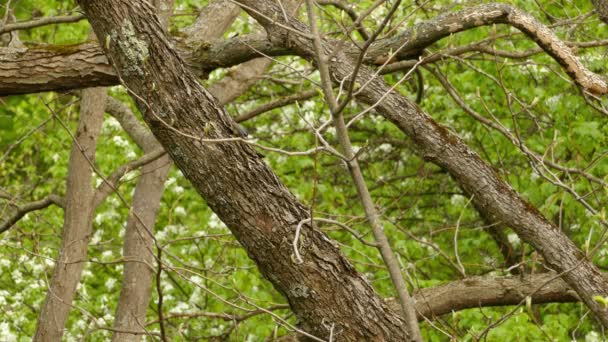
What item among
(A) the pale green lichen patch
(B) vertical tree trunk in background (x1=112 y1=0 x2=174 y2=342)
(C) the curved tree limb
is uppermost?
(C) the curved tree limb

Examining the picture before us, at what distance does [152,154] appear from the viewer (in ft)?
19.6

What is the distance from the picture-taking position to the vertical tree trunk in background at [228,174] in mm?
2975

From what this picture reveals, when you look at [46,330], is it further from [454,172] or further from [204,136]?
[204,136]

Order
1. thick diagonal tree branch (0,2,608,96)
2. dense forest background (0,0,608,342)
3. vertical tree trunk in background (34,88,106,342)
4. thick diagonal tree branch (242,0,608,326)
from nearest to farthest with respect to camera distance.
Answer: thick diagonal tree branch (0,2,608,96) → thick diagonal tree branch (242,0,608,326) → vertical tree trunk in background (34,88,106,342) → dense forest background (0,0,608,342)

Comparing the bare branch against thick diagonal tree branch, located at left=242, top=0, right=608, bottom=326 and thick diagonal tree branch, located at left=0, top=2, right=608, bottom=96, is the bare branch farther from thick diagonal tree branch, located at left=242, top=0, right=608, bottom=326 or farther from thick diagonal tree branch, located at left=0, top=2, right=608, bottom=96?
thick diagonal tree branch, located at left=242, top=0, right=608, bottom=326

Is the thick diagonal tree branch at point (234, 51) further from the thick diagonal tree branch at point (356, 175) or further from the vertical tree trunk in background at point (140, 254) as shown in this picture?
the vertical tree trunk in background at point (140, 254)

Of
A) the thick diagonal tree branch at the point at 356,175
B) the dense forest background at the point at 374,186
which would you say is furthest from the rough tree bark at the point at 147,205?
the thick diagonal tree branch at the point at 356,175

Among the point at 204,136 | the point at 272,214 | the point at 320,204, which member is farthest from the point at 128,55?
the point at 320,204

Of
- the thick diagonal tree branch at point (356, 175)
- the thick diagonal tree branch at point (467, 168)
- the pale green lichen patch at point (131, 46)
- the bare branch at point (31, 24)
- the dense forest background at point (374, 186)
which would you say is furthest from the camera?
the dense forest background at point (374, 186)

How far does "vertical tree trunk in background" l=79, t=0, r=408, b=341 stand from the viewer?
297 centimetres

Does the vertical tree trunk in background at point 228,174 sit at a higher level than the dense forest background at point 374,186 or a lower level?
lower

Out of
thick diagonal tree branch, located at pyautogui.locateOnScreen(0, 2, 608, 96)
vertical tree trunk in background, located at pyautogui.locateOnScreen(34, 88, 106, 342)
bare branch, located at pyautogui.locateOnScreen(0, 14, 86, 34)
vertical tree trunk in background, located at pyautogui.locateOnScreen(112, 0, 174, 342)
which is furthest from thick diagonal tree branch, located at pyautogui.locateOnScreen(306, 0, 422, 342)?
vertical tree trunk in background, located at pyautogui.locateOnScreen(34, 88, 106, 342)

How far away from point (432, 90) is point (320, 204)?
1515 millimetres

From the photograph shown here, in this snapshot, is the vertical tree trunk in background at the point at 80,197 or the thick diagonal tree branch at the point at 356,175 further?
the vertical tree trunk in background at the point at 80,197
